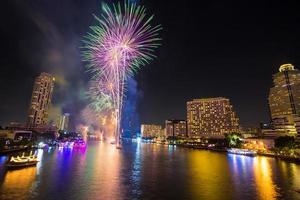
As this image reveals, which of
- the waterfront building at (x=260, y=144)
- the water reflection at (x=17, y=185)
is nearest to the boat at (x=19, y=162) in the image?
the water reflection at (x=17, y=185)

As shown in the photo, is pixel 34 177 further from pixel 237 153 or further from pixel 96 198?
pixel 237 153

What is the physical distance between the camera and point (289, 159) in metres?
75.8

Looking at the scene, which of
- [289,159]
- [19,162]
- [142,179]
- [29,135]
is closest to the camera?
[142,179]

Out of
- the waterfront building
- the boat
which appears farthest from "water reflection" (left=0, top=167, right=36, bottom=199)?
the waterfront building

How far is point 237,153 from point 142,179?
294ft

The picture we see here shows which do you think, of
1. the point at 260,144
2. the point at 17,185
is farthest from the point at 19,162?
the point at 260,144

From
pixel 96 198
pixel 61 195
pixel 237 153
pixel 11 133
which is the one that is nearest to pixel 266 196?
pixel 96 198

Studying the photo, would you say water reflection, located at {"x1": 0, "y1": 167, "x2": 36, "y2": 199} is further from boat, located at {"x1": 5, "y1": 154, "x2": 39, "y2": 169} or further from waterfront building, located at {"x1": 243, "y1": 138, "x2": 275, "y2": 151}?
waterfront building, located at {"x1": 243, "y1": 138, "x2": 275, "y2": 151}

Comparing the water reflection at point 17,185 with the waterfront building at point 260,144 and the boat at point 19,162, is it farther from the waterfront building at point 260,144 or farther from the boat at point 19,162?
the waterfront building at point 260,144

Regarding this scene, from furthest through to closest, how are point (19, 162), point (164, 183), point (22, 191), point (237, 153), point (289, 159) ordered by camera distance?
point (237, 153) → point (289, 159) → point (19, 162) → point (164, 183) → point (22, 191)

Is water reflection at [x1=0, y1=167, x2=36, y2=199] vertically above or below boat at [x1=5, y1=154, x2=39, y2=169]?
below

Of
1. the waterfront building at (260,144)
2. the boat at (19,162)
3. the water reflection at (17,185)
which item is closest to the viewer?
the water reflection at (17,185)

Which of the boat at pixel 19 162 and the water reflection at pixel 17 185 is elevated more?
the boat at pixel 19 162

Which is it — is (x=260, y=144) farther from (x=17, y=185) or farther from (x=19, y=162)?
(x=17, y=185)
